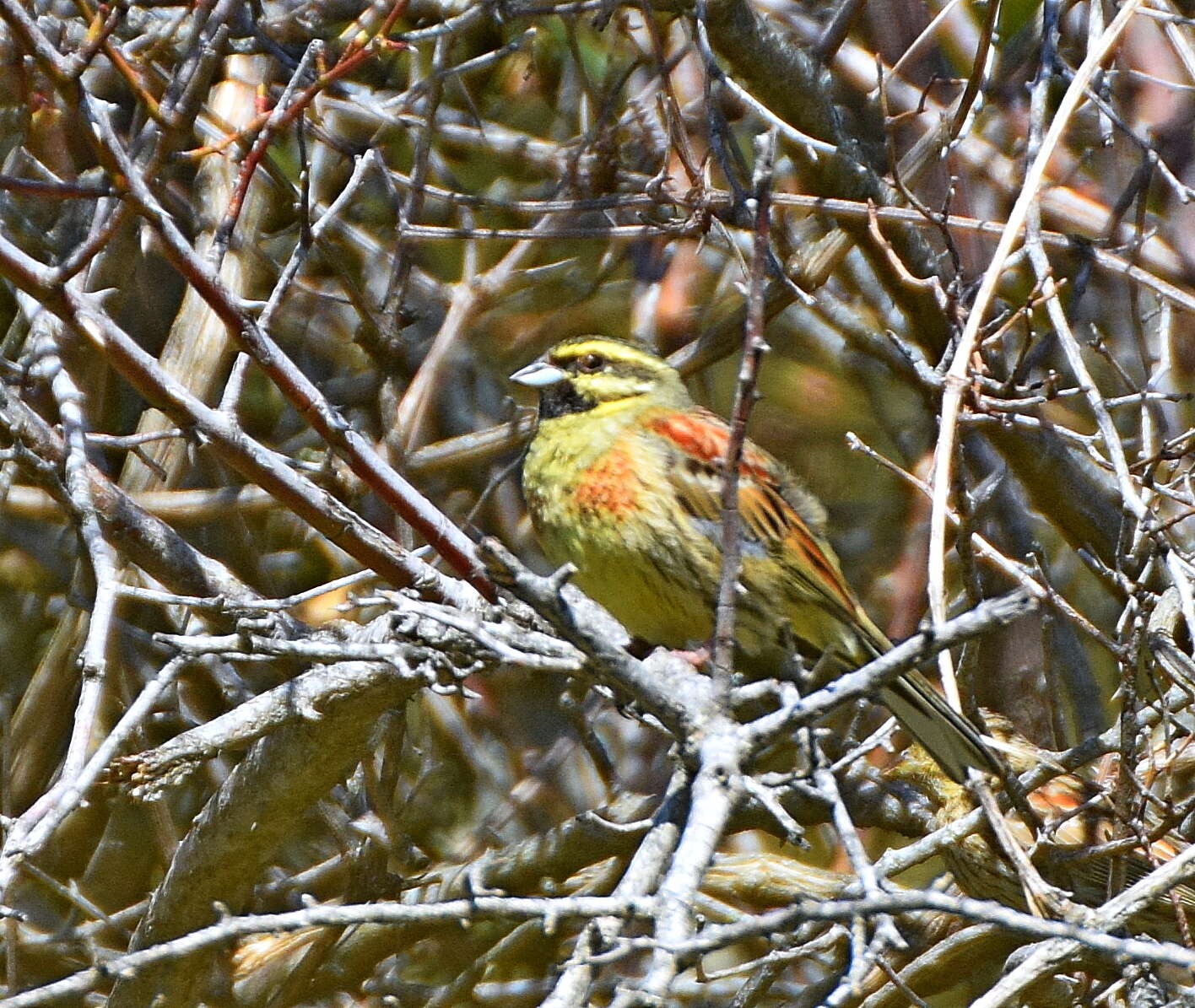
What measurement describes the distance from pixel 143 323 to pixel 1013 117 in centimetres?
277

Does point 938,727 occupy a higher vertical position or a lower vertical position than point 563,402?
lower

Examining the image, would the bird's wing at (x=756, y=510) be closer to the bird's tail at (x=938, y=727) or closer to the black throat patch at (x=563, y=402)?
the black throat patch at (x=563, y=402)

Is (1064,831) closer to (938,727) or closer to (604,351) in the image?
(938,727)

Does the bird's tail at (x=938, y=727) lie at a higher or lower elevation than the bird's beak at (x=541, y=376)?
lower

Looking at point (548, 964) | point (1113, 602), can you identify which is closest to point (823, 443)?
point (1113, 602)

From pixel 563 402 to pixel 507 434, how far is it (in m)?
0.57

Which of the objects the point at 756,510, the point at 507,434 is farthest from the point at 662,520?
the point at 507,434

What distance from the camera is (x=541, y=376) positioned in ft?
12.5

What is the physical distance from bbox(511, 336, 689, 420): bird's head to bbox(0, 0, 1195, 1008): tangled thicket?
34 centimetres

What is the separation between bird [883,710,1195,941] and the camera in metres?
3.21

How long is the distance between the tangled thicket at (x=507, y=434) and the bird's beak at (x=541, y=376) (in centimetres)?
43

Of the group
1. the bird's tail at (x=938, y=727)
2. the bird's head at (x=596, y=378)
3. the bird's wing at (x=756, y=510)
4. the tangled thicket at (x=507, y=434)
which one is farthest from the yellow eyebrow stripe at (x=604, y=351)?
the bird's tail at (x=938, y=727)

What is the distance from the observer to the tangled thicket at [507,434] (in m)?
2.81

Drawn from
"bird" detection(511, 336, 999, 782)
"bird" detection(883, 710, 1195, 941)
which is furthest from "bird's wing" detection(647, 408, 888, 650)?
"bird" detection(883, 710, 1195, 941)
